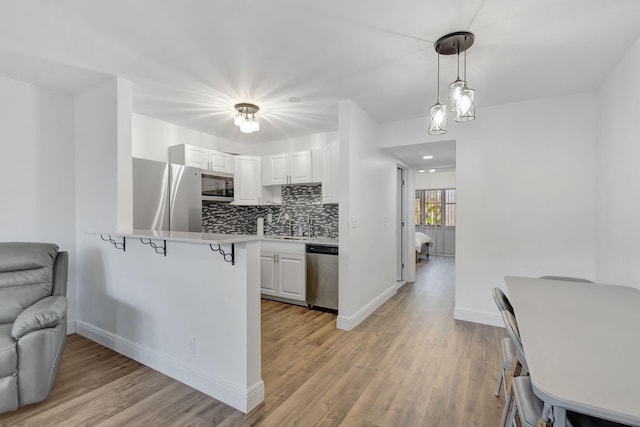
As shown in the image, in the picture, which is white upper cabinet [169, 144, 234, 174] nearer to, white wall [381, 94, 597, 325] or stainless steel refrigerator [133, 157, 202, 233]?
stainless steel refrigerator [133, 157, 202, 233]

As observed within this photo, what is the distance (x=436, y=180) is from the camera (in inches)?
347

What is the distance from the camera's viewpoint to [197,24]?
1.87 meters

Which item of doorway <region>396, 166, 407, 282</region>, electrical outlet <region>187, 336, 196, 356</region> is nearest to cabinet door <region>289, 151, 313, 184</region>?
doorway <region>396, 166, 407, 282</region>

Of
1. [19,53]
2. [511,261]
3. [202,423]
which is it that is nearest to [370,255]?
[511,261]

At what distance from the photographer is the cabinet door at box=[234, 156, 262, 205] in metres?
4.52

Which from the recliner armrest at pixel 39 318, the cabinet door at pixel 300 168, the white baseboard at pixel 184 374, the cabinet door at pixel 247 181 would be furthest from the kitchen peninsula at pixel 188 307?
the cabinet door at pixel 300 168

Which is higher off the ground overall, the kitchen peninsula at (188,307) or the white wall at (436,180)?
the white wall at (436,180)

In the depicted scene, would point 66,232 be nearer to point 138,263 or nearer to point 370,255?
point 138,263

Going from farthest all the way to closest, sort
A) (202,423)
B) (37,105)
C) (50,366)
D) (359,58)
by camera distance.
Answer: (37,105), (359,58), (50,366), (202,423)

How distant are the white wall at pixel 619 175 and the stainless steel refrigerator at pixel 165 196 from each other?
4.00m

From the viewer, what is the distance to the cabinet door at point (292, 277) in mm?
3916

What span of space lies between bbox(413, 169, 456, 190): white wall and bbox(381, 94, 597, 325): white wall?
5.10m

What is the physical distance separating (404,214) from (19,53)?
5.00 metres

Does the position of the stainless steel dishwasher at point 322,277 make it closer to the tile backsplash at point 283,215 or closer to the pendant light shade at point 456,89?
the tile backsplash at point 283,215
